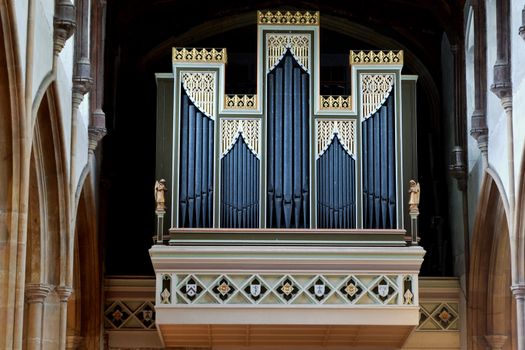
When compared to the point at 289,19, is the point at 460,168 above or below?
below

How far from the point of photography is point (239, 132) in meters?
24.3

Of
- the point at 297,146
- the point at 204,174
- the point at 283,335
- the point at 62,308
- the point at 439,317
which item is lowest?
the point at 283,335

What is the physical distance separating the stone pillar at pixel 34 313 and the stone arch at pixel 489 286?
8.68 meters

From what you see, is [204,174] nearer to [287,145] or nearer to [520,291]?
[287,145]

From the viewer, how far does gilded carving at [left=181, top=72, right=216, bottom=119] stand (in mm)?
24469

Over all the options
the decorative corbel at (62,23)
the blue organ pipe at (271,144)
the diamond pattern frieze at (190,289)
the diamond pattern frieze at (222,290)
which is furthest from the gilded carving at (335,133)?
the decorative corbel at (62,23)

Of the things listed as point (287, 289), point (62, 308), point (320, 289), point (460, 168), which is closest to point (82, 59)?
point (62, 308)

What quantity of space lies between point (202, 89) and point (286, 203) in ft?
8.53

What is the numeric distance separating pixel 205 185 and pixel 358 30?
7.64 meters

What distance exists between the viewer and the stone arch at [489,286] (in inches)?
977

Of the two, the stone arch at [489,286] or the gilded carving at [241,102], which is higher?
the gilded carving at [241,102]

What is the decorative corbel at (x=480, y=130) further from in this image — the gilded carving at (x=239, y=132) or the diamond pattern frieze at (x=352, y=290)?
the gilded carving at (x=239, y=132)

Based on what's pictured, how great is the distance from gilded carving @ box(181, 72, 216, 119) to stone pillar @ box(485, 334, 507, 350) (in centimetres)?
653

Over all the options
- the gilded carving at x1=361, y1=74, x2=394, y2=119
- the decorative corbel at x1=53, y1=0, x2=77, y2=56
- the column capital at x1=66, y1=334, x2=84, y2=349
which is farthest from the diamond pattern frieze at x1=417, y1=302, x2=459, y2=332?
the decorative corbel at x1=53, y1=0, x2=77, y2=56
